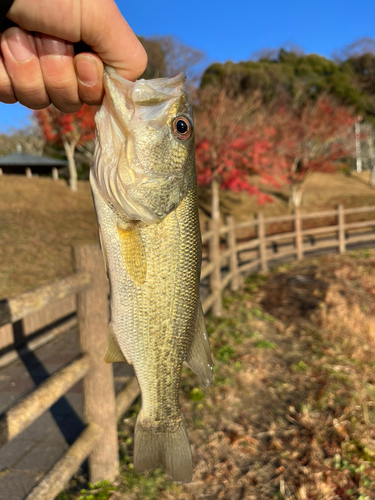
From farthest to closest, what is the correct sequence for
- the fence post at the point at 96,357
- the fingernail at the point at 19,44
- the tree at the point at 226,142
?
1. the tree at the point at 226,142
2. the fence post at the point at 96,357
3. the fingernail at the point at 19,44

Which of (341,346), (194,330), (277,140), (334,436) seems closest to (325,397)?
(334,436)

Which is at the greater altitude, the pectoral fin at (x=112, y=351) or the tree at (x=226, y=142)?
the tree at (x=226, y=142)

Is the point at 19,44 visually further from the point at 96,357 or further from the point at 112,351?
the point at 96,357

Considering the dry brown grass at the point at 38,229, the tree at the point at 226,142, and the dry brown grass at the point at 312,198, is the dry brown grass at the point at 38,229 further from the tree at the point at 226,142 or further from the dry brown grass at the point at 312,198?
the dry brown grass at the point at 312,198

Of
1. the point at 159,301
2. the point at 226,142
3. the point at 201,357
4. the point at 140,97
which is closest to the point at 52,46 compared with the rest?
the point at 140,97

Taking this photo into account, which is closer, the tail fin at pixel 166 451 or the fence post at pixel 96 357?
the tail fin at pixel 166 451

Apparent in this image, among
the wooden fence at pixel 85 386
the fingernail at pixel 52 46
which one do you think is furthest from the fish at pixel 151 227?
the wooden fence at pixel 85 386

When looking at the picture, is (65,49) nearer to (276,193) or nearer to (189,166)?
(189,166)
